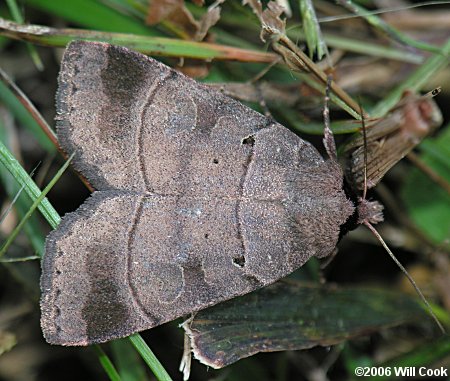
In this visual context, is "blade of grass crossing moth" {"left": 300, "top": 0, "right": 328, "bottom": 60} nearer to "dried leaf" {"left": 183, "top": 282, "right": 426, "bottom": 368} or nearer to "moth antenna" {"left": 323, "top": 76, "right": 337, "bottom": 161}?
"moth antenna" {"left": 323, "top": 76, "right": 337, "bottom": 161}

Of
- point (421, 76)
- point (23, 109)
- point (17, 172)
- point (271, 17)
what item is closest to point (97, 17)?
point (23, 109)

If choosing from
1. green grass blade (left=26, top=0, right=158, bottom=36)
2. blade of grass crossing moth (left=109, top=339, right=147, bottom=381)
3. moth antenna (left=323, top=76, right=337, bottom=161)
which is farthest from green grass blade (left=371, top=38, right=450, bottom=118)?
blade of grass crossing moth (left=109, top=339, right=147, bottom=381)

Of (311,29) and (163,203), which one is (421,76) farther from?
(163,203)

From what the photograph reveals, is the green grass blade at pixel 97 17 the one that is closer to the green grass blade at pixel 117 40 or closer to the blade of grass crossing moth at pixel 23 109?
the green grass blade at pixel 117 40

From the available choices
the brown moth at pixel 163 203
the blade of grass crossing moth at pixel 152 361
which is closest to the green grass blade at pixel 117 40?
the brown moth at pixel 163 203

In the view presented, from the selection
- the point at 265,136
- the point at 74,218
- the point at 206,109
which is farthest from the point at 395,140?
the point at 74,218

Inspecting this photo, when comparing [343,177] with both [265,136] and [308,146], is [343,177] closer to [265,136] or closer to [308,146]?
[308,146]

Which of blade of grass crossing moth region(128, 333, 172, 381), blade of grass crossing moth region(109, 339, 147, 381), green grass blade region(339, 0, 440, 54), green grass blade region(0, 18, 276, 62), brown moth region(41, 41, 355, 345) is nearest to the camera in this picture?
blade of grass crossing moth region(128, 333, 172, 381)

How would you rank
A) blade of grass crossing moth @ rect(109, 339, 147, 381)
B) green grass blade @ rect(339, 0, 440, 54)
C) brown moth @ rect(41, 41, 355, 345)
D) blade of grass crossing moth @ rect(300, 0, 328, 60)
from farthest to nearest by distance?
blade of grass crossing moth @ rect(109, 339, 147, 381), green grass blade @ rect(339, 0, 440, 54), blade of grass crossing moth @ rect(300, 0, 328, 60), brown moth @ rect(41, 41, 355, 345)

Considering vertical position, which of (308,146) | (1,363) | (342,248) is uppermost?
(308,146)
